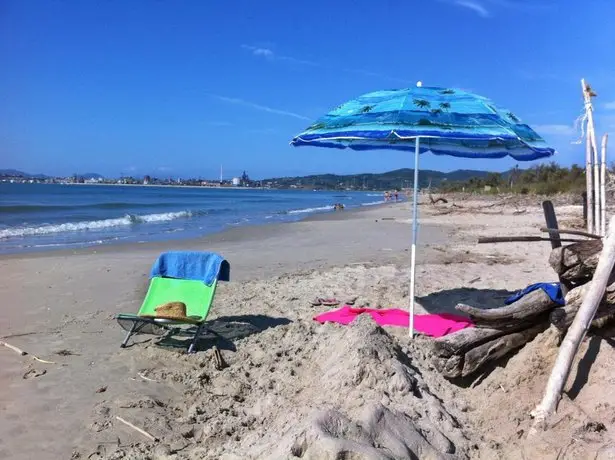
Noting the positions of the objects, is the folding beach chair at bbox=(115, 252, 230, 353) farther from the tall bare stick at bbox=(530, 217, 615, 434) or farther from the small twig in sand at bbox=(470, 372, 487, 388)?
the tall bare stick at bbox=(530, 217, 615, 434)

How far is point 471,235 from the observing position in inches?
619

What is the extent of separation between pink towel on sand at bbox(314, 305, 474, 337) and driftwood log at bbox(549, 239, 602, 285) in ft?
3.70

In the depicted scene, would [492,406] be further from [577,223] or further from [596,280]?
[577,223]

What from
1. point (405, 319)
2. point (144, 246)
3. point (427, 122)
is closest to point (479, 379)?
point (405, 319)

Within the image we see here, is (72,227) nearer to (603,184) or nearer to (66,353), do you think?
(66,353)

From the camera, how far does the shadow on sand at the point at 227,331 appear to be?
5.11 m

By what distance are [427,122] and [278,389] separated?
231 cm

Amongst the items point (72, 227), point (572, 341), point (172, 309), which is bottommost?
point (72, 227)

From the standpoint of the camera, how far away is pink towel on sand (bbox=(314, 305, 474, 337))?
488cm

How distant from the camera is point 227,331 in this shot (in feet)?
Answer: 18.1

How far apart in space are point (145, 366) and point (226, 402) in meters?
1.04

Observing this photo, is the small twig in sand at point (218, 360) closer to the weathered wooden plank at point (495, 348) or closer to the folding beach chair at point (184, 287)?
the folding beach chair at point (184, 287)

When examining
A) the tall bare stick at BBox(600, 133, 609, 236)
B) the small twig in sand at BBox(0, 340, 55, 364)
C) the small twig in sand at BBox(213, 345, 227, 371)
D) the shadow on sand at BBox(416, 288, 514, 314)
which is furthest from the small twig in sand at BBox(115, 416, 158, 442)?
the tall bare stick at BBox(600, 133, 609, 236)

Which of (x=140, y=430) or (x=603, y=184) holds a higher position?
(x=603, y=184)
